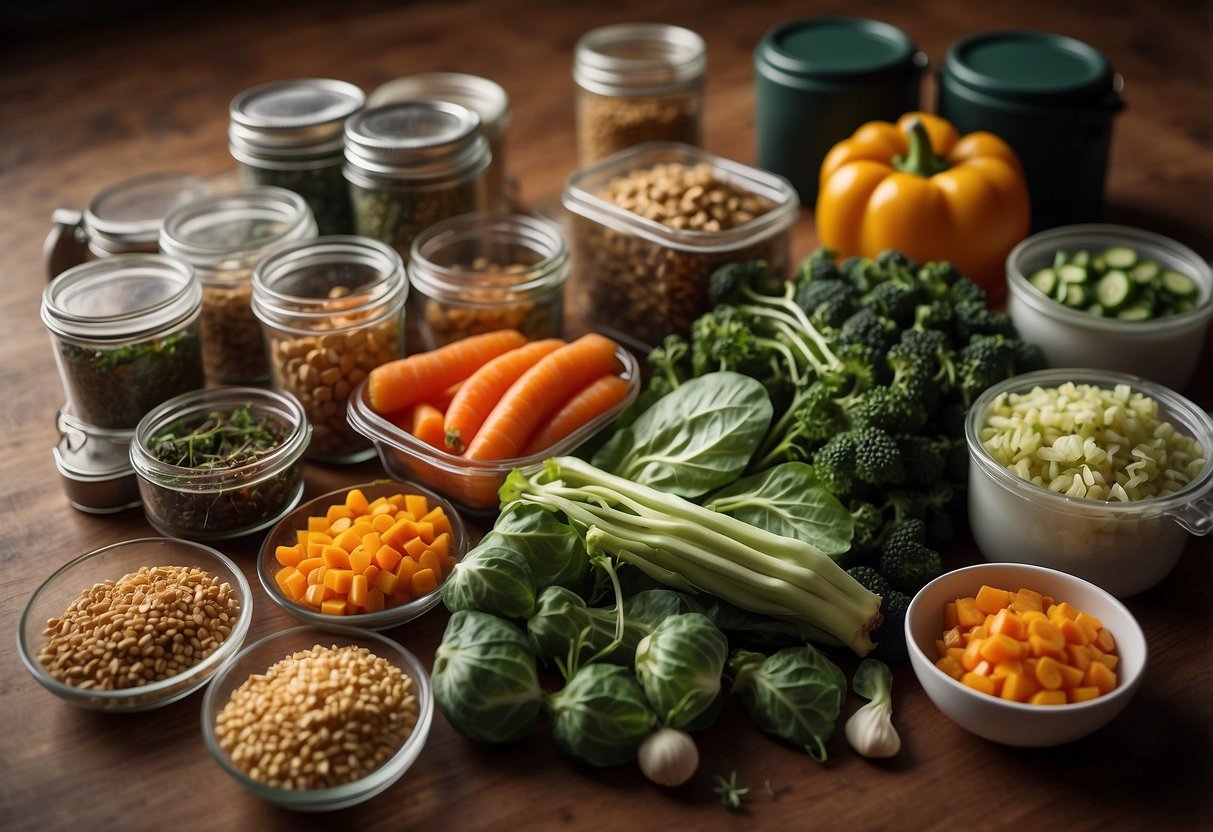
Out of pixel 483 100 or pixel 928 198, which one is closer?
pixel 928 198

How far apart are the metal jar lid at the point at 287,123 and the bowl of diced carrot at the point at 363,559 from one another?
2.92ft

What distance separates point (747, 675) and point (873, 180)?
1.28 m

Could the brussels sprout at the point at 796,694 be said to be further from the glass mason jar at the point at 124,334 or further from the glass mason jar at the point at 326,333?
the glass mason jar at the point at 124,334

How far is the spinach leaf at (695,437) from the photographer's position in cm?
192

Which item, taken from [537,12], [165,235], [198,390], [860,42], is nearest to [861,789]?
[198,390]

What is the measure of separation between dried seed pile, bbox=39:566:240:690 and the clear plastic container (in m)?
0.73

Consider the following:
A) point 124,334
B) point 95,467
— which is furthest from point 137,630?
point 124,334

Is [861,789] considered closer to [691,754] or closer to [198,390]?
[691,754]

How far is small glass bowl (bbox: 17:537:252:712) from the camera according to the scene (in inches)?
63.1

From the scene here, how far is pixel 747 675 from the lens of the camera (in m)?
1.63

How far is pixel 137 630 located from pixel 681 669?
0.77m

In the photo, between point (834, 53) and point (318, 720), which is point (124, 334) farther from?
point (834, 53)

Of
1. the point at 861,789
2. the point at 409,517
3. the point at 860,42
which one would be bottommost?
the point at 861,789

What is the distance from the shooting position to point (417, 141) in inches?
92.5
